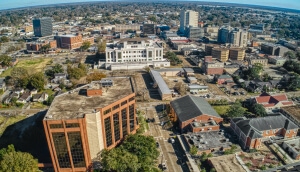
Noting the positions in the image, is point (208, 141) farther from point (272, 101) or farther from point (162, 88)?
point (162, 88)

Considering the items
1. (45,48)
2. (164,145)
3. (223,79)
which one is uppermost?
(45,48)

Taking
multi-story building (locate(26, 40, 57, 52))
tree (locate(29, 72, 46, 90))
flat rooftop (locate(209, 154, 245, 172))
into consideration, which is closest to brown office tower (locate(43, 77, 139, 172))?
flat rooftop (locate(209, 154, 245, 172))

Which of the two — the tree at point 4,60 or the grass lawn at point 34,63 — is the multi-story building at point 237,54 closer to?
the grass lawn at point 34,63

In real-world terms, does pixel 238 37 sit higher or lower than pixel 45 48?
higher

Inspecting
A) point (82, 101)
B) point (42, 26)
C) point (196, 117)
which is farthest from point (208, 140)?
point (42, 26)

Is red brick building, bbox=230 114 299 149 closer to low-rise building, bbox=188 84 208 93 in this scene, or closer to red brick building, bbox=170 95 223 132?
red brick building, bbox=170 95 223 132

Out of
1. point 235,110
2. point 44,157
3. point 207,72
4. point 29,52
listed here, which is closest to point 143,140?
point 44,157
